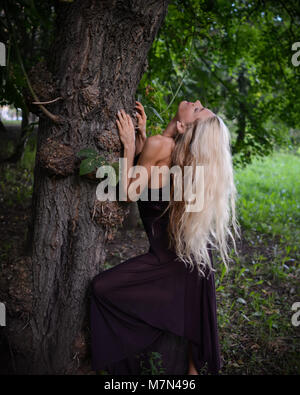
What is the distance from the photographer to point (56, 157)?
199cm

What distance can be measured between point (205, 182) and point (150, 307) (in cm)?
91

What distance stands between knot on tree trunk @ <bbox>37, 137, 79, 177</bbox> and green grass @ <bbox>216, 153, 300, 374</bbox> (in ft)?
6.79

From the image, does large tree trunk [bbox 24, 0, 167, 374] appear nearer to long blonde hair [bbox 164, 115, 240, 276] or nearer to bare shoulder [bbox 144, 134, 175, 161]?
bare shoulder [bbox 144, 134, 175, 161]

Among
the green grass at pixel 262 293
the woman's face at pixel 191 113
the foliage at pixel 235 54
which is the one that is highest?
the foliage at pixel 235 54

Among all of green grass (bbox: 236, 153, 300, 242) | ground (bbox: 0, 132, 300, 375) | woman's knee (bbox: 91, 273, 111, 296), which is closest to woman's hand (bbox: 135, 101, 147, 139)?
woman's knee (bbox: 91, 273, 111, 296)

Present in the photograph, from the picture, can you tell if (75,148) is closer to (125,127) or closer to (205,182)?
(125,127)

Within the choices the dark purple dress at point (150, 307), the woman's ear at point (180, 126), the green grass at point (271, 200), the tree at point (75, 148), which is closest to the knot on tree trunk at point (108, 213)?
the tree at point (75, 148)

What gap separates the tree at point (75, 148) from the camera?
6.52 ft

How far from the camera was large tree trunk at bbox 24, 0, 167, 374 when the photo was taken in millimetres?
1984

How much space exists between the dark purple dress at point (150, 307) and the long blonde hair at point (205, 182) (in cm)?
11

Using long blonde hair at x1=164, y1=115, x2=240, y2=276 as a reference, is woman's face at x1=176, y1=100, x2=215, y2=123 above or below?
above

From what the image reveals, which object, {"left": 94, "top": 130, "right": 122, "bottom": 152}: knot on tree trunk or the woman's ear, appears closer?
{"left": 94, "top": 130, "right": 122, "bottom": 152}: knot on tree trunk

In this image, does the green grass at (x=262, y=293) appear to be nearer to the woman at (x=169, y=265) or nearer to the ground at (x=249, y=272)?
the ground at (x=249, y=272)
